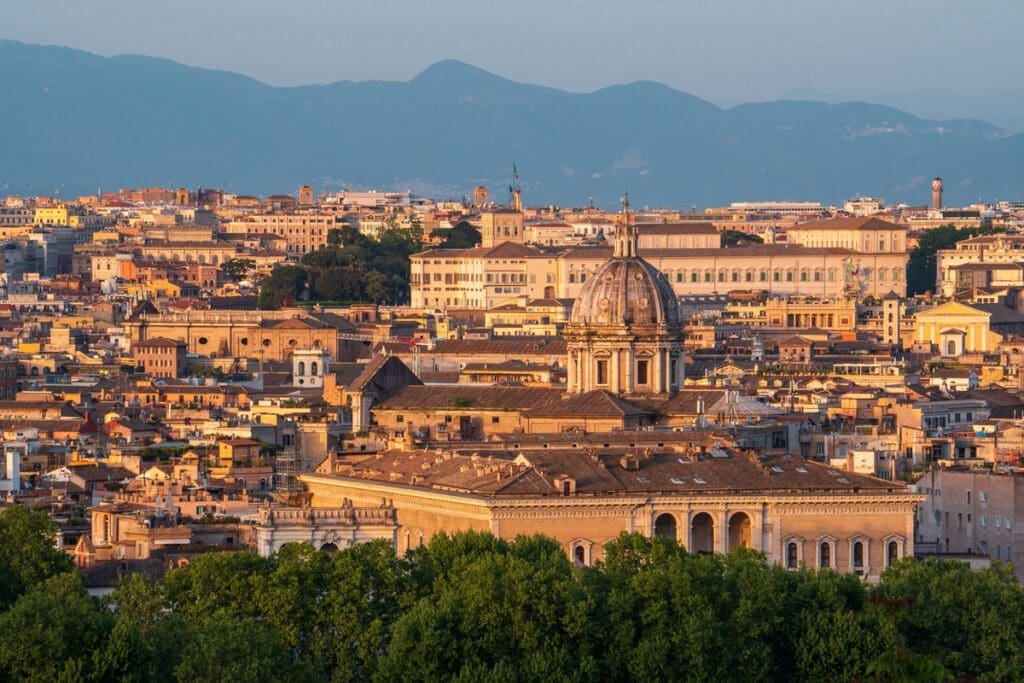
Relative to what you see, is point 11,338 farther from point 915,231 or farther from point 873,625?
point 873,625

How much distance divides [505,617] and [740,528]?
1552 centimetres

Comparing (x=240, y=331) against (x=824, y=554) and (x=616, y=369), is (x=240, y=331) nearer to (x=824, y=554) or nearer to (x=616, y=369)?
(x=616, y=369)

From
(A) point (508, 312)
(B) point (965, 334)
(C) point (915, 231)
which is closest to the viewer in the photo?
(B) point (965, 334)

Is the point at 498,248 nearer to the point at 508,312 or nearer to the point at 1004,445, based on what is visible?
the point at 508,312

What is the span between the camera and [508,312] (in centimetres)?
14200

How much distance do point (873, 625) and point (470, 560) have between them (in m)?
5.70

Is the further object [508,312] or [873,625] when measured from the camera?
[508,312]

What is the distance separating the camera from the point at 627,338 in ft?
265

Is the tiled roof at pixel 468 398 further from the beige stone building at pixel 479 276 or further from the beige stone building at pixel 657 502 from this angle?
the beige stone building at pixel 479 276

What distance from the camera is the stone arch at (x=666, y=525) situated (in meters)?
59.7

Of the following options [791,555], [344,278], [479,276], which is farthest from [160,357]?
[791,555]

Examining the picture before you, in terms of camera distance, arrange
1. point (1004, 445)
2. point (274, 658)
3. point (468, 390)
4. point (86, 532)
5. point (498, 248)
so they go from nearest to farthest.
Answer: point (274, 658)
point (86, 532)
point (1004, 445)
point (468, 390)
point (498, 248)

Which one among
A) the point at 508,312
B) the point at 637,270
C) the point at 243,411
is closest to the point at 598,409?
the point at 637,270

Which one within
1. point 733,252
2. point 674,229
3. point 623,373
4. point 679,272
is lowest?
point 623,373
